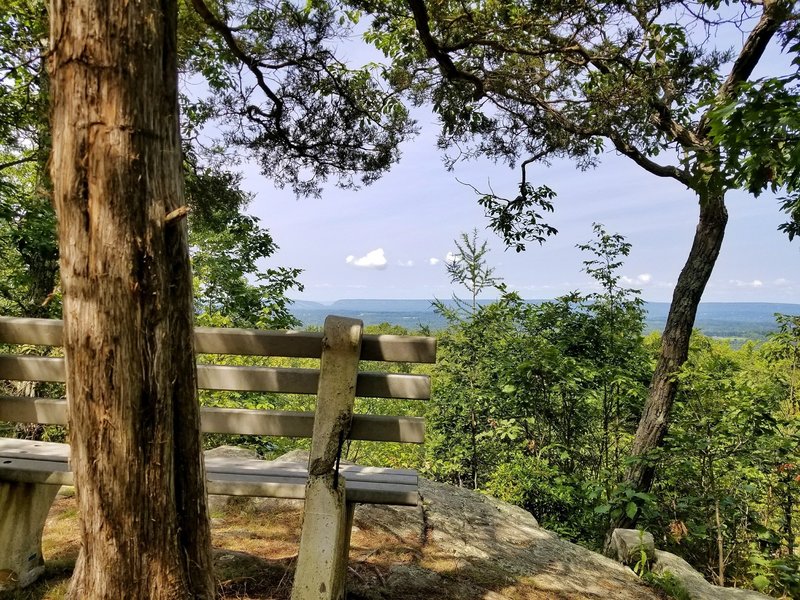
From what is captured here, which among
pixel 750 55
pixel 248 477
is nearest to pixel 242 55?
pixel 248 477

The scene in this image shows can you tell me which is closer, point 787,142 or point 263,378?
point 263,378

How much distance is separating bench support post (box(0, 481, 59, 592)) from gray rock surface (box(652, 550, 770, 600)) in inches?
140

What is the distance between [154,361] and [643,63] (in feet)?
18.4

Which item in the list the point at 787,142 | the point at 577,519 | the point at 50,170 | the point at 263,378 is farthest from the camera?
the point at 577,519

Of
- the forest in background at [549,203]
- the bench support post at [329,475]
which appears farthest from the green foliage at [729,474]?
the bench support post at [329,475]

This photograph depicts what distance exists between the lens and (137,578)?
4.56ft

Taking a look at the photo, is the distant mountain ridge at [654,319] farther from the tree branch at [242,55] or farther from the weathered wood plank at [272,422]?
the tree branch at [242,55]

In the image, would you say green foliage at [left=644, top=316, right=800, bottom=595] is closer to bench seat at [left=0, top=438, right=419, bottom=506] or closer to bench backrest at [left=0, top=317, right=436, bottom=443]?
bench seat at [left=0, top=438, right=419, bottom=506]

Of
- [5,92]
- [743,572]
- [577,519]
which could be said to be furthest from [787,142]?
[5,92]

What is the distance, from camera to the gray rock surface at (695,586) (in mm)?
3125

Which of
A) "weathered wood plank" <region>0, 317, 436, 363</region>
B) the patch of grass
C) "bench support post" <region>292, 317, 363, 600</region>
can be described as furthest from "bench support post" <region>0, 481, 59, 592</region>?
the patch of grass

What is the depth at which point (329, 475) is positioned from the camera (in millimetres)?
1793

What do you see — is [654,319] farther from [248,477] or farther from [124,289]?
[124,289]

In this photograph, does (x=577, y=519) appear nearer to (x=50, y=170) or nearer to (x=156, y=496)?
(x=156, y=496)
